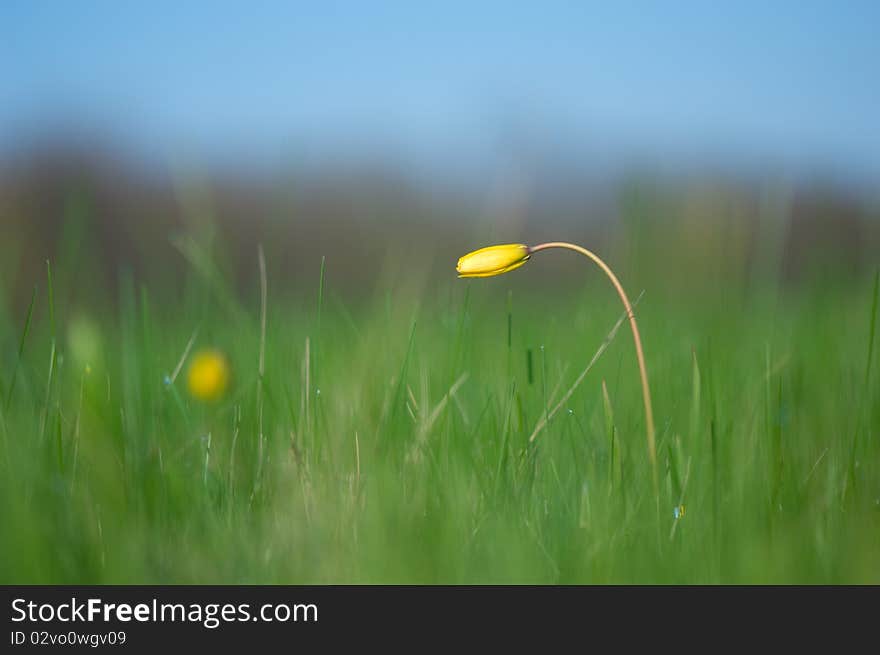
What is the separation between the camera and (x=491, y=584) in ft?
2.99

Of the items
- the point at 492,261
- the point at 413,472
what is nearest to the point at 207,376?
the point at 413,472

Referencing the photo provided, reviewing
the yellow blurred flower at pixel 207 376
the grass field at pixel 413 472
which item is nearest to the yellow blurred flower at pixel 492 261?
the grass field at pixel 413 472

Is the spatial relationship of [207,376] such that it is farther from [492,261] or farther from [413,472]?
[492,261]

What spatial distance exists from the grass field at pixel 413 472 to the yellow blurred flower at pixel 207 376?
27mm

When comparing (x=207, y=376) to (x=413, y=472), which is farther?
(x=207, y=376)

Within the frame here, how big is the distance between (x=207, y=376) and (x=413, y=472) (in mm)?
744

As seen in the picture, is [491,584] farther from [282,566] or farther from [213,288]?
[213,288]

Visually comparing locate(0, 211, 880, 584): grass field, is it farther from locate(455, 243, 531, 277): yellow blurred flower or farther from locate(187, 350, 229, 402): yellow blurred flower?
locate(455, 243, 531, 277): yellow blurred flower

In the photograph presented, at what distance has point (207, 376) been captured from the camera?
5.79 ft

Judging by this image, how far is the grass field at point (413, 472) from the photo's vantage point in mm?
965

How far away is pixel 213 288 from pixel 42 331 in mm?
1245

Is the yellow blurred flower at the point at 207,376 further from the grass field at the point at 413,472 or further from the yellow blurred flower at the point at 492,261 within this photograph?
the yellow blurred flower at the point at 492,261

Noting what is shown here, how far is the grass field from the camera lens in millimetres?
965
